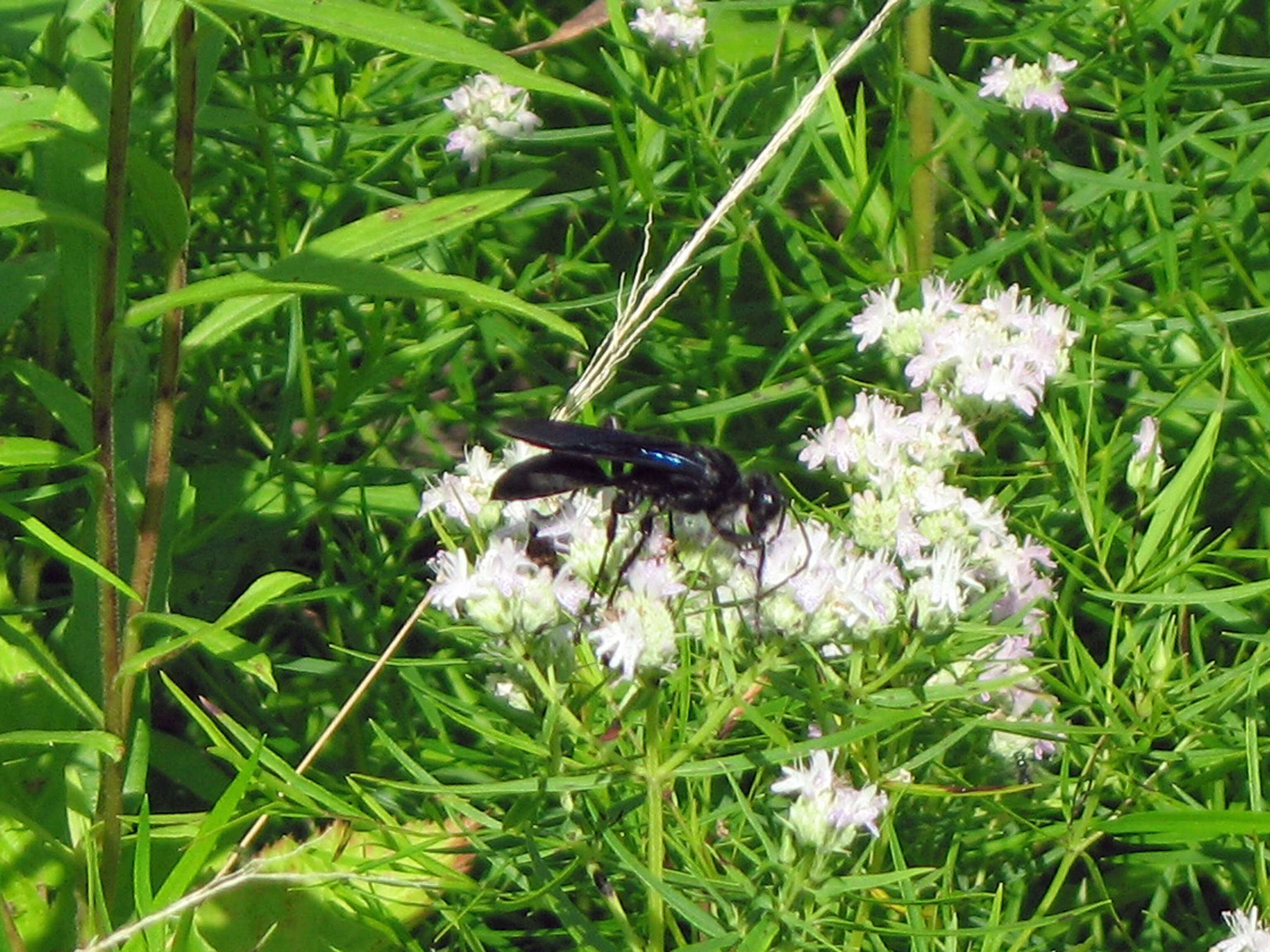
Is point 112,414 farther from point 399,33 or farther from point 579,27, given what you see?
point 579,27

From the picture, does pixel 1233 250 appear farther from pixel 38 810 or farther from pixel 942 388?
pixel 38 810

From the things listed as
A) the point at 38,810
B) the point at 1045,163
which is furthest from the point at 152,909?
the point at 1045,163

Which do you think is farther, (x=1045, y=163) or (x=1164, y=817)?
(x=1045, y=163)

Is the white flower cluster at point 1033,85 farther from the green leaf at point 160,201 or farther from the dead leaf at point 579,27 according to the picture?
the green leaf at point 160,201

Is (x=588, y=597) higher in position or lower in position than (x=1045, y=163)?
lower

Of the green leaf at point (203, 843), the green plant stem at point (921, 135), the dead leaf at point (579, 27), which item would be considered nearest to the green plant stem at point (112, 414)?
the green leaf at point (203, 843)

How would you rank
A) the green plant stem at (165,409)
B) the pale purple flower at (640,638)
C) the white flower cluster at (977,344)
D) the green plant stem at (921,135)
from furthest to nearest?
the green plant stem at (921,135) → the white flower cluster at (977,344) → the green plant stem at (165,409) → the pale purple flower at (640,638)
